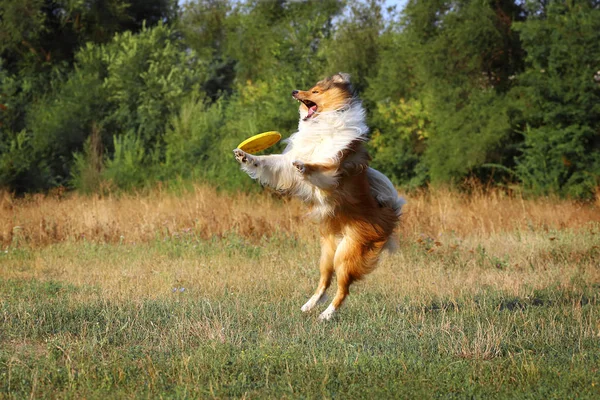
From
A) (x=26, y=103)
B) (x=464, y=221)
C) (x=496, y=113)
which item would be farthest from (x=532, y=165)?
(x=26, y=103)

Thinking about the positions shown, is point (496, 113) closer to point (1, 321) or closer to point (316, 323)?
point (316, 323)

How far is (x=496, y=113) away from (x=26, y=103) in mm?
16477

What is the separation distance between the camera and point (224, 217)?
507 inches

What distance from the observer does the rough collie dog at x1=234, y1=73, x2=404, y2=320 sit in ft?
22.9

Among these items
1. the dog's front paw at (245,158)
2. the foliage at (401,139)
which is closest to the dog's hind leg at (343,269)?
the dog's front paw at (245,158)

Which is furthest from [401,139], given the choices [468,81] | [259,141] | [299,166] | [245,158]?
[299,166]

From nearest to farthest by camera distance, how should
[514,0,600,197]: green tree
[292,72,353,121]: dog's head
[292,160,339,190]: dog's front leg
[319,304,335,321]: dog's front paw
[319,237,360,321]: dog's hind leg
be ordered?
1. [292,160,339,190]: dog's front leg
2. [319,304,335,321]: dog's front paw
3. [319,237,360,321]: dog's hind leg
4. [292,72,353,121]: dog's head
5. [514,0,600,197]: green tree

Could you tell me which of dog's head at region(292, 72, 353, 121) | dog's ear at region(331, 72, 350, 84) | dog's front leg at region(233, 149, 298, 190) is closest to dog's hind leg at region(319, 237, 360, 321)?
dog's front leg at region(233, 149, 298, 190)

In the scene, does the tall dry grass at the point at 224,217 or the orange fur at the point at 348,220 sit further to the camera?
the tall dry grass at the point at 224,217

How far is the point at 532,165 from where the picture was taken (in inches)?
703

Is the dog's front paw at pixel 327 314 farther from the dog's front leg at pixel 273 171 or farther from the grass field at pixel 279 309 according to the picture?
the dog's front leg at pixel 273 171

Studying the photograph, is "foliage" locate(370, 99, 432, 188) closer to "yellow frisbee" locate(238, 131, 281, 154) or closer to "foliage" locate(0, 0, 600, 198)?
"foliage" locate(0, 0, 600, 198)

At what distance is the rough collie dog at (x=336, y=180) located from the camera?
6.97 m

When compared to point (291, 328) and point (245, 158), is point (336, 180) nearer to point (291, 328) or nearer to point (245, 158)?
point (245, 158)
